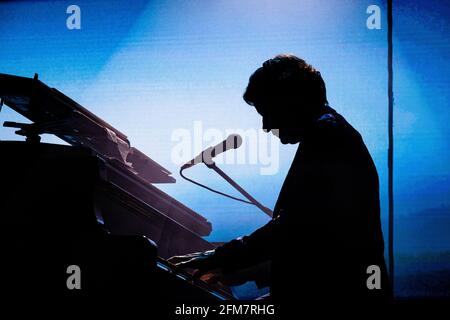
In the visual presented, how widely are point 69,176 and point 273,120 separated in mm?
1008

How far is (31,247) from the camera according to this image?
1.79 metres

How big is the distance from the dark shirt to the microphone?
2.67 feet

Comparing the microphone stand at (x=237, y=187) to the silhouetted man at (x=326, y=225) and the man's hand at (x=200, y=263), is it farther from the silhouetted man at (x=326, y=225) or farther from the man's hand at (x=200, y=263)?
the silhouetted man at (x=326, y=225)

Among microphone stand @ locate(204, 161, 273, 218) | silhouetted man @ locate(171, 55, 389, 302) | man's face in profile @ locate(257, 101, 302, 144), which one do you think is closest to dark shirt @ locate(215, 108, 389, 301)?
silhouetted man @ locate(171, 55, 389, 302)

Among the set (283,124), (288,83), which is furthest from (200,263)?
(288,83)

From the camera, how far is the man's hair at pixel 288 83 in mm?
1773

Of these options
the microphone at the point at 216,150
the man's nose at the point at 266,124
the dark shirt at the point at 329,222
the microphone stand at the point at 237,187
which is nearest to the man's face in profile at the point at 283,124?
the man's nose at the point at 266,124

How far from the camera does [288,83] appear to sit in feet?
5.85

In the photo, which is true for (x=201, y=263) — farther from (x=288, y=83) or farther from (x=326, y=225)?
(x=288, y=83)

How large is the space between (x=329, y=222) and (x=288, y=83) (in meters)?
0.63

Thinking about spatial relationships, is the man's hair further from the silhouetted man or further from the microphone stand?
the microphone stand

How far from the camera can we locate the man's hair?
1773mm
